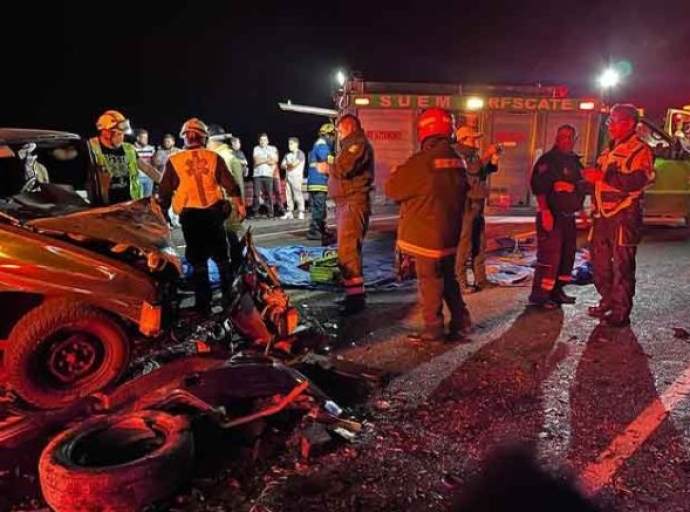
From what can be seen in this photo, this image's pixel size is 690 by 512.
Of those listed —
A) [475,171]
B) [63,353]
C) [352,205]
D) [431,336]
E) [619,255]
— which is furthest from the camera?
[475,171]

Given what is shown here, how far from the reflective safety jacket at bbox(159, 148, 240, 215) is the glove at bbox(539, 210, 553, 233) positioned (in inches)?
116

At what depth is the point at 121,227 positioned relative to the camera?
12.9 feet

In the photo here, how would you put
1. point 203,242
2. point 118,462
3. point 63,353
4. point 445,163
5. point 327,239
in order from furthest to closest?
point 327,239, point 203,242, point 445,163, point 63,353, point 118,462

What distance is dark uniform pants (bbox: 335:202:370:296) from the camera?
5.69 meters

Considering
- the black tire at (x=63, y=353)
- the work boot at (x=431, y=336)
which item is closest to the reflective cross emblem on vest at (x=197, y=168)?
the black tire at (x=63, y=353)

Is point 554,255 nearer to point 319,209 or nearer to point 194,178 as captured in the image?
point 194,178

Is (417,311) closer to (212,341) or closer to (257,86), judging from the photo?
(212,341)

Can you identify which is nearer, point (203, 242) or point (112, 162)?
point (203, 242)

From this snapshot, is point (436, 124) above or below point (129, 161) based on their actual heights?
above

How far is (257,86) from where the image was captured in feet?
149

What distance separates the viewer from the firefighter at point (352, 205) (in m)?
5.59

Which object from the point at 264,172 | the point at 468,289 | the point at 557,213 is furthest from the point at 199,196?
the point at 264,172

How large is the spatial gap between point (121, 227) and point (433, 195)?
2195 mm

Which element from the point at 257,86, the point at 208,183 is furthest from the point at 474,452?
the point at 257,86
